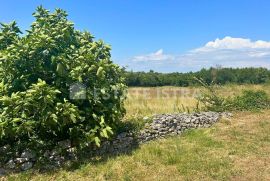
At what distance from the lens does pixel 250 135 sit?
1019 cm

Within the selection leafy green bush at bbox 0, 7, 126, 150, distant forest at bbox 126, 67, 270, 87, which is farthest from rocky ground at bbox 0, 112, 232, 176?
distant forest at bbox 126, 67, 270, 87

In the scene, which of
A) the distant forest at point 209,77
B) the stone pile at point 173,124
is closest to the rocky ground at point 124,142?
the stone pile at point 173,124

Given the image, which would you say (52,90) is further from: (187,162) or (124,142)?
(187,162)

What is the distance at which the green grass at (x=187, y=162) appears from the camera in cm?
698

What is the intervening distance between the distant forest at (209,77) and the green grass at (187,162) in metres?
27.1

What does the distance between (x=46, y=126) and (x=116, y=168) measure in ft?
5.88

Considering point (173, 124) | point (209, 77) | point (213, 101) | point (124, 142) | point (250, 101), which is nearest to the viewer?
point (124, 142)

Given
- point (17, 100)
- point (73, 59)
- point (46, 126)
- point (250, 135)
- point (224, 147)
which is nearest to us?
point (17, 100)

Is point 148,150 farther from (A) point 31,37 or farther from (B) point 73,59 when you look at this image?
(A) point 31,37

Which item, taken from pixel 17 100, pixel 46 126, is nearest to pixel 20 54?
pixel 17 100

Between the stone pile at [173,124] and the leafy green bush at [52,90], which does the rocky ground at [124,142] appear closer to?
the stone pile at [173,124]

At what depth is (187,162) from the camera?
25.3 feet

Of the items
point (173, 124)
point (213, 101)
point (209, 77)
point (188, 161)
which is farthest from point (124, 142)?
point (209, 77)

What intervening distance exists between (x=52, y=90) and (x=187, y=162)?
341cm
